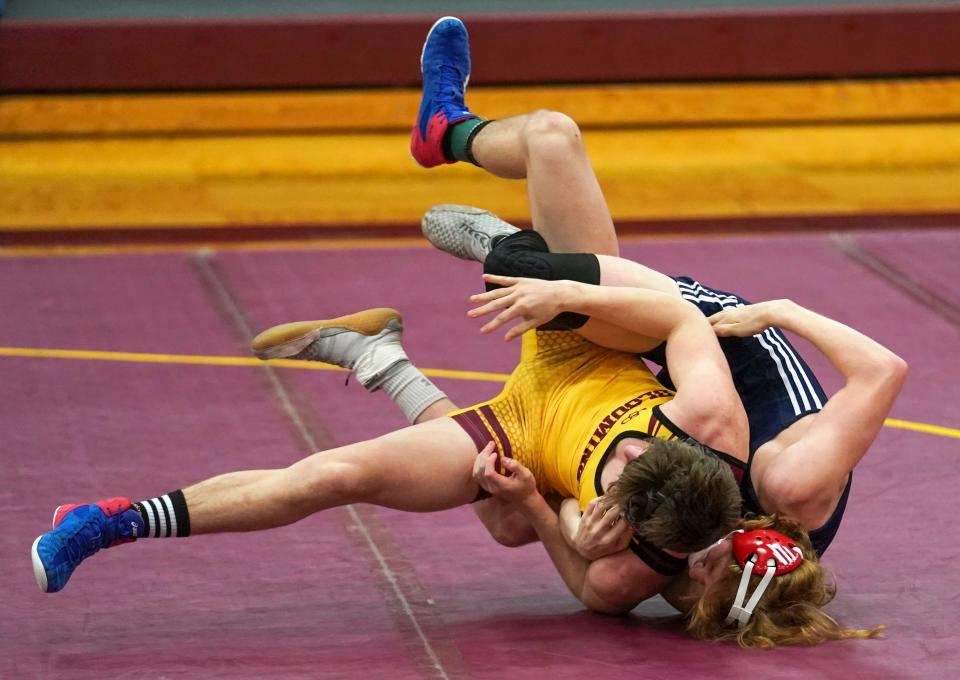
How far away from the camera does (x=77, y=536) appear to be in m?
4.10

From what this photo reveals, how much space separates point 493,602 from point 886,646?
3.33 ft

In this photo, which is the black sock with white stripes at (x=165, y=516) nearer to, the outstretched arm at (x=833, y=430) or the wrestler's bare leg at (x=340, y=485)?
the wrestler's bare leg at (x=340, y=485)

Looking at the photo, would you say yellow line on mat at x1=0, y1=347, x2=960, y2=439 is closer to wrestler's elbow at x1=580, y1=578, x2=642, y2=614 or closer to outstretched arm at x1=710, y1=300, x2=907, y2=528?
wrestler's elbow at x1=580, y1=578, x2=642, y2=614

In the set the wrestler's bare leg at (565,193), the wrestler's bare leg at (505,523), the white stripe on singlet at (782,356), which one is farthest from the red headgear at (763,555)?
the wrestler's bare leg at (565,193)

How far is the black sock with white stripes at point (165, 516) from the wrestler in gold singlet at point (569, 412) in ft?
2.48

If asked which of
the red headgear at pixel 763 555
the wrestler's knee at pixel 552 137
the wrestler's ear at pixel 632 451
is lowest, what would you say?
the red headgear at pixel 763 555

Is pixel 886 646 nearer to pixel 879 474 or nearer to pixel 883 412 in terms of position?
pixel 883 412

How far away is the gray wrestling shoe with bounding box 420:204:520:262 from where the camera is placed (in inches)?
192

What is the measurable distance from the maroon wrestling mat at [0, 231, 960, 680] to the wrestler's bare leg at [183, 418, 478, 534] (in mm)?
293

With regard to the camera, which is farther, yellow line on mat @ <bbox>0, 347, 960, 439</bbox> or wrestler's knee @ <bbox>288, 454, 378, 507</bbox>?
yellow line on mat @ <bbox>0, 347, 960, 439</bbox>

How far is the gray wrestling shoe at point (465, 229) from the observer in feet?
16.0

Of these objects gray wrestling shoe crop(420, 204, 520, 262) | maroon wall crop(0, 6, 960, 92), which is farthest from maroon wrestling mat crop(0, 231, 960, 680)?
maroon wall crop(0, 6, 960, 92)

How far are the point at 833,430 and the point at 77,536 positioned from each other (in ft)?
→ 6.08

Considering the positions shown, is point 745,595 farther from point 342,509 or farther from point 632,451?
point 342,509
